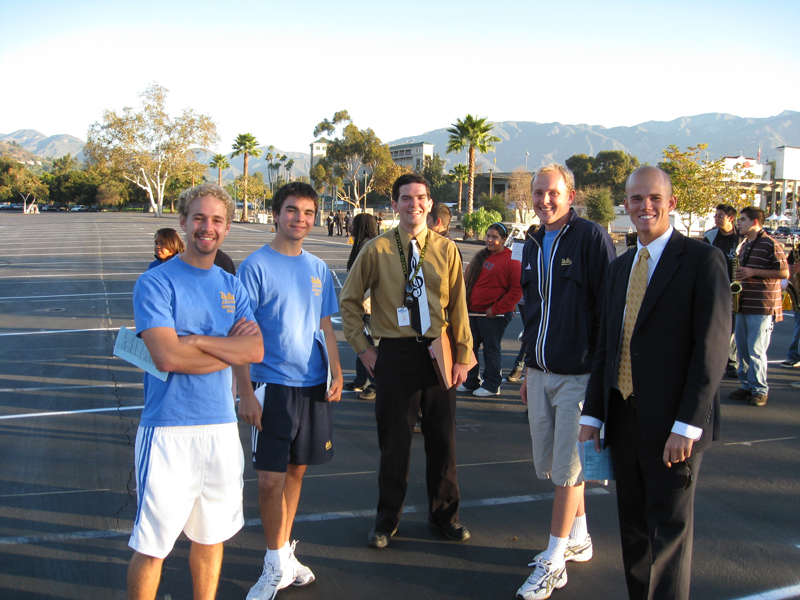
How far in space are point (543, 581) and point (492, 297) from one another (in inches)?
167

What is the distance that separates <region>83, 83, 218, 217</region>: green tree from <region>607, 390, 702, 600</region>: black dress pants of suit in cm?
7253

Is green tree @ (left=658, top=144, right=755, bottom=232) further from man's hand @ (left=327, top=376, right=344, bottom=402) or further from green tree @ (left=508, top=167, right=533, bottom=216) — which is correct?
man's hand @ (left=327, top=376, right=344, bottom=402)

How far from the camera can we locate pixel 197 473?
247cm

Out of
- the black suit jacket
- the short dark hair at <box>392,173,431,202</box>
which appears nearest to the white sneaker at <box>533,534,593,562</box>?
the black suit jacket

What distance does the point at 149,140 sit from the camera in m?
68.4

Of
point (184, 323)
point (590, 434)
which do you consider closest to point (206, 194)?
point (184, 323)

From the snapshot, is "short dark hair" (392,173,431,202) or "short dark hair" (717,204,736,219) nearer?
"short dark hair" (392,173,431,202)

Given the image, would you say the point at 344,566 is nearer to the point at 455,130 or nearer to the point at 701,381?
the point at 701,381

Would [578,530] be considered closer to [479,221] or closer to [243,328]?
[243,328]

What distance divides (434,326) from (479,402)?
3432mm

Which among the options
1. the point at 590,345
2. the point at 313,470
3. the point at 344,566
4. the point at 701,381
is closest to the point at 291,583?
the point at 344,566

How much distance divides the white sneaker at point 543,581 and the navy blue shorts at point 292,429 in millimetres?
1281

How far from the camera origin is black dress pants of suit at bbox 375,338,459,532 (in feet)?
11.7

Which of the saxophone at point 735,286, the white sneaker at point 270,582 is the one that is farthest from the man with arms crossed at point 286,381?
the saxophone at point 735,286
